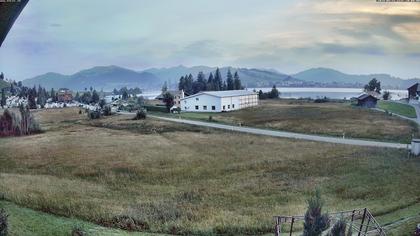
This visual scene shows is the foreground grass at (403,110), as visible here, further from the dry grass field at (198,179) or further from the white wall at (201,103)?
the white wall at (201,103)

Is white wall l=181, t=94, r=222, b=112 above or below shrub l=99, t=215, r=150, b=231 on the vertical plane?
above

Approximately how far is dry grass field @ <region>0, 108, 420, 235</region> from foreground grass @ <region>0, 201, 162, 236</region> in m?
0.66

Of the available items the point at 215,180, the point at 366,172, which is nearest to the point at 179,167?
the point at 215,180

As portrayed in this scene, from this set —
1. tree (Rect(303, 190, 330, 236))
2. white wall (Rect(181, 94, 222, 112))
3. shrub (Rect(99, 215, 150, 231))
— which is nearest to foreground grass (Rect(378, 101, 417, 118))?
white wall (Rect(181, 94, 222, 112))

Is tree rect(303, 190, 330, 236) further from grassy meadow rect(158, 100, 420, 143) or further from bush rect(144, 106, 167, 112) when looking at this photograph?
bush rect(144, 106, 167, 112)

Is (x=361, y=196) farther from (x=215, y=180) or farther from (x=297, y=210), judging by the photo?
(x=215, y=180)

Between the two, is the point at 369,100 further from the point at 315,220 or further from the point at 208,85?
the point at 315,220

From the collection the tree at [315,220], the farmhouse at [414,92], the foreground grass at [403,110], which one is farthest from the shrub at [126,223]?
the farmhouse at [414,92]

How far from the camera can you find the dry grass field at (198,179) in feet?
49.9

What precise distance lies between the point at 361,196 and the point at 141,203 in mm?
9519

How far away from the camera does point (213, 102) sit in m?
61.1

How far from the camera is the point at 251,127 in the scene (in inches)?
1630

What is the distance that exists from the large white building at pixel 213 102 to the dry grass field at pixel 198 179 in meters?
25.9

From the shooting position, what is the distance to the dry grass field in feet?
49.9
